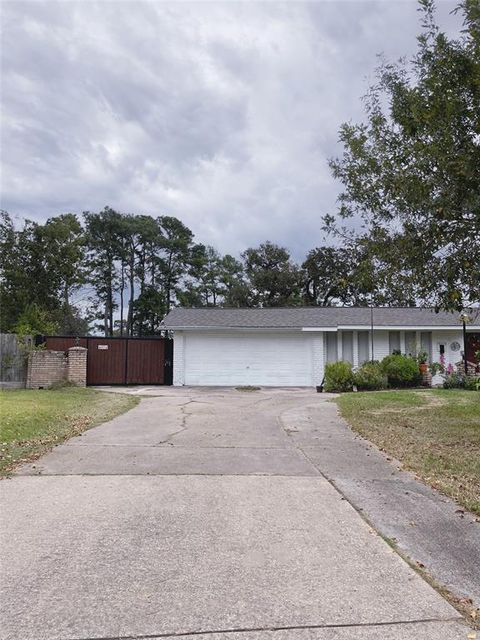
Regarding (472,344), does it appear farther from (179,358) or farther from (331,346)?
(179,358)

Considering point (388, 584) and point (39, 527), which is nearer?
point (388, 584)

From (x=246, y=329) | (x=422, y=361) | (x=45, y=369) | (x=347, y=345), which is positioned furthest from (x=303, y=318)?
(x=45, y=369)

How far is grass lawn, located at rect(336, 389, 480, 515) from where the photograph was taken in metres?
5.99

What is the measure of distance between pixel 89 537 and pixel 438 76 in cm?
686

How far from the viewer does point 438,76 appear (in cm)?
683

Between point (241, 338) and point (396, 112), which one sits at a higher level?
point (396, 112)

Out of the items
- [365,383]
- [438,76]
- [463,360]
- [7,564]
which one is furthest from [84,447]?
[463,360]

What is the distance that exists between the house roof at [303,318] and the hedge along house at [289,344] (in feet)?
0.14

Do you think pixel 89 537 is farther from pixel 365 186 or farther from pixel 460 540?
pixel 365 186

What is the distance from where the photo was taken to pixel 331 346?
22875 millimetres

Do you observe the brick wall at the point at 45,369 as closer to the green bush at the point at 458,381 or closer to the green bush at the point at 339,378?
the green bush at the point at 339,378

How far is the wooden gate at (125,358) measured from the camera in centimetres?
2101

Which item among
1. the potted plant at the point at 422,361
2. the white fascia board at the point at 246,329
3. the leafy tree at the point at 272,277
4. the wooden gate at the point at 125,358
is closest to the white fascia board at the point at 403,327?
the potted plant at the point at 422,361

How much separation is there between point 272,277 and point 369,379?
28167 millimetres
